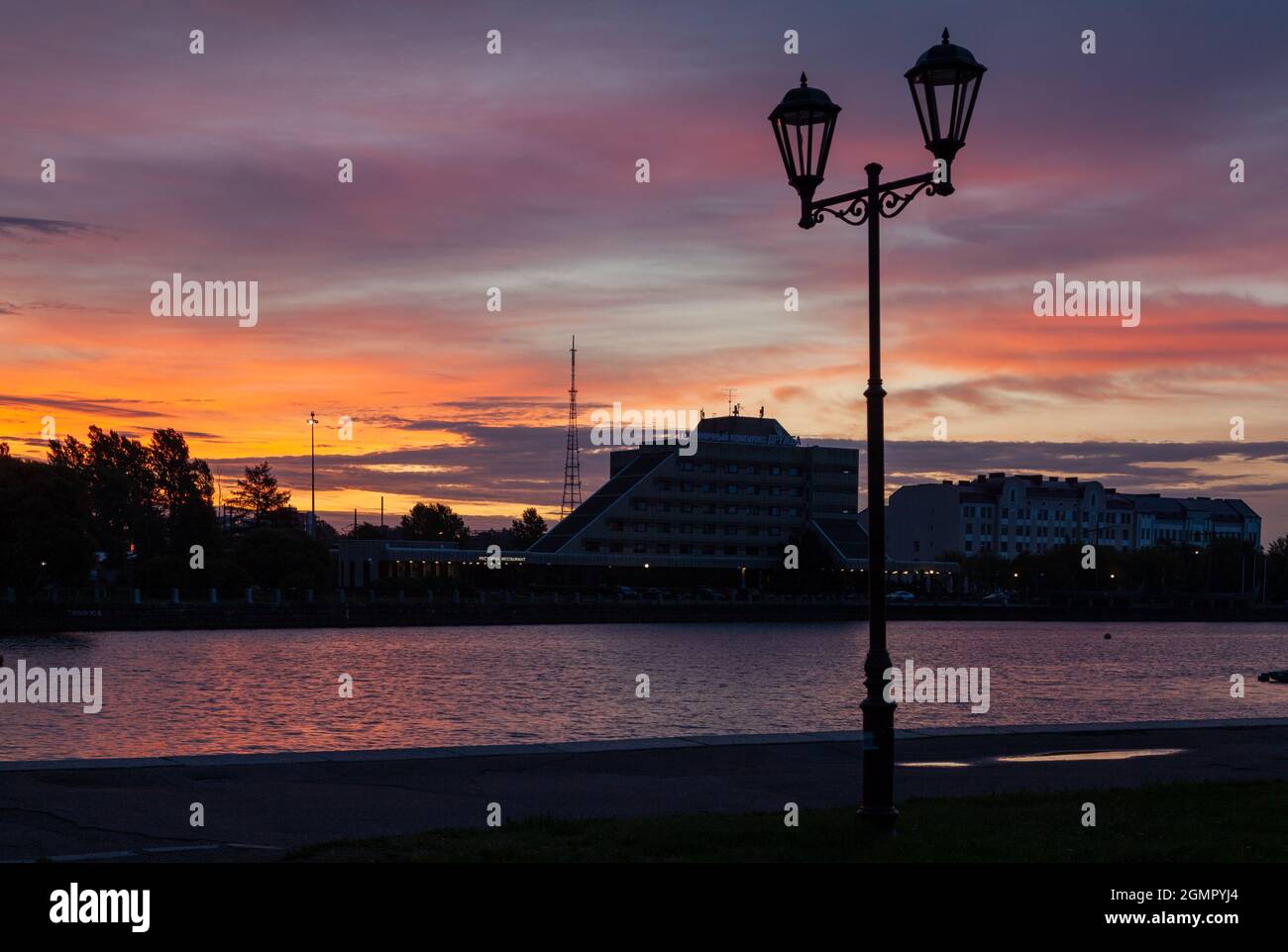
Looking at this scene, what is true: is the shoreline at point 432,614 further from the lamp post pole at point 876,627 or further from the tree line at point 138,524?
the lamp post pole at point 876,627

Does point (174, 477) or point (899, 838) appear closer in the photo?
point (899, 838)

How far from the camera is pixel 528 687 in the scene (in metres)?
69.0

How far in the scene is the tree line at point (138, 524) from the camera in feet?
354

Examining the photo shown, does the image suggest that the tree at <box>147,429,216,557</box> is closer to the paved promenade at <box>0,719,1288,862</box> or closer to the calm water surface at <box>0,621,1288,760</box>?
the calm water surface at <box>0,621,1288,760</box>

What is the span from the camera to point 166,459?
168 metres

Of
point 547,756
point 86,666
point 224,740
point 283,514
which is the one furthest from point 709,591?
point 547,756

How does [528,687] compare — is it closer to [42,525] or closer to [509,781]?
[509,781]

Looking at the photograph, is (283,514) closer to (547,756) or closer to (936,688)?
(936,688)

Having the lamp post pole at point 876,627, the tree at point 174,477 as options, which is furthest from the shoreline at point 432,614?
the lamp post pole at point 876,627

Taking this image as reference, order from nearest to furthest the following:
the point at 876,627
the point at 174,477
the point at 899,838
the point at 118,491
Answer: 1. the point at 899,838
2. the point at 876,627
3. the point at 118,491
4. the point at 174,477

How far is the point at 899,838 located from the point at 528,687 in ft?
185

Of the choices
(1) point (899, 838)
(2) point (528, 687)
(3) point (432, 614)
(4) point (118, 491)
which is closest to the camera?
(1) point (899, 838)

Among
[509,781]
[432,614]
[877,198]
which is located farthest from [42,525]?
[877,198]
